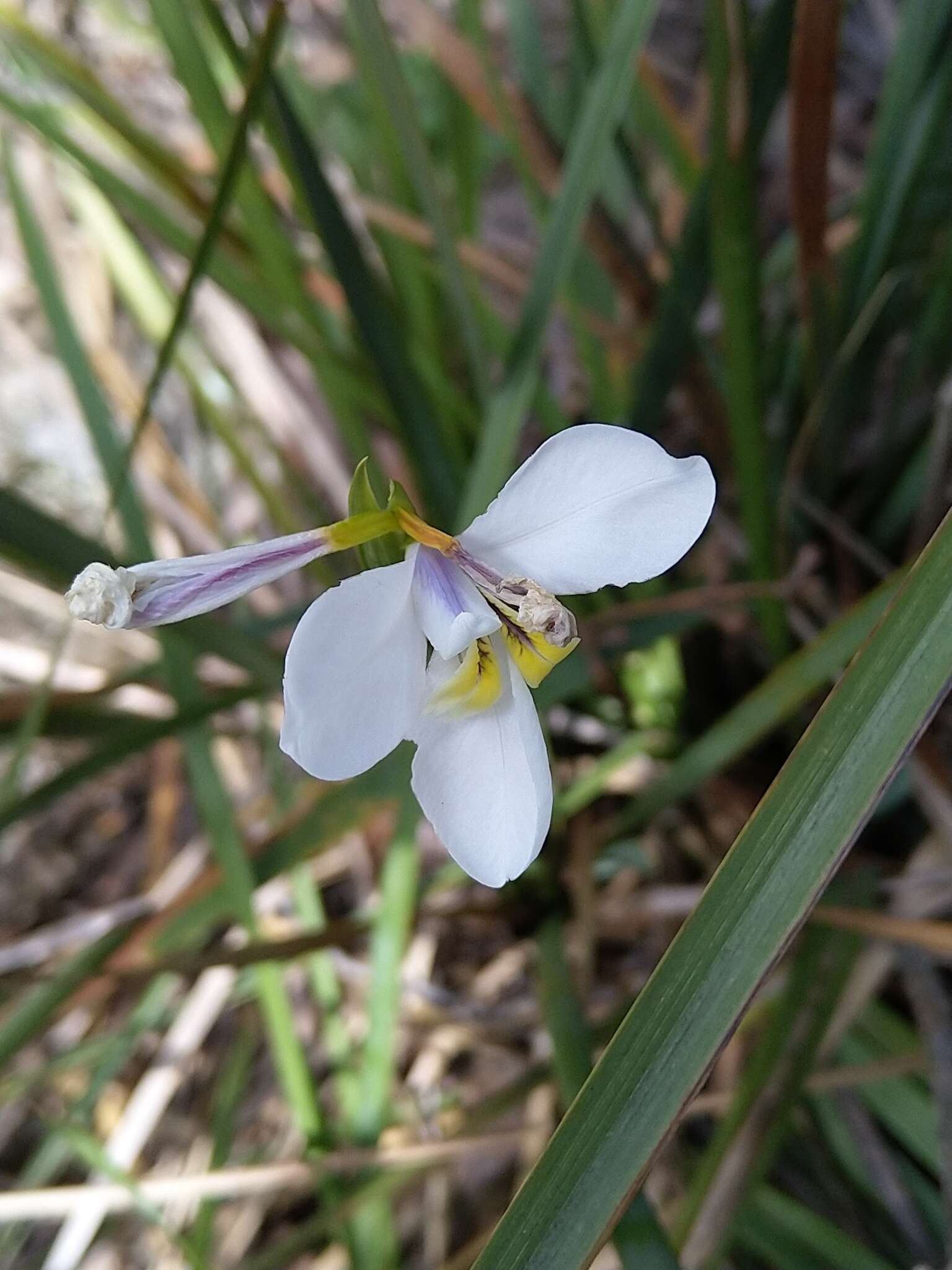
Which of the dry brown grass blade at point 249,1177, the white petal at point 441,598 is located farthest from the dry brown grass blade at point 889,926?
the white petal at point 441,598

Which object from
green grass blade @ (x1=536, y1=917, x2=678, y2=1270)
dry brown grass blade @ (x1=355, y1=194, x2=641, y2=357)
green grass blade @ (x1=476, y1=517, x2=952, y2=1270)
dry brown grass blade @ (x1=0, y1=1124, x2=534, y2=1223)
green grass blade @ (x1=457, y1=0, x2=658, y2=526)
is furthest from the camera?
dry brown grass blade @ (x1=355, y1=194, x2=641, y2=357)

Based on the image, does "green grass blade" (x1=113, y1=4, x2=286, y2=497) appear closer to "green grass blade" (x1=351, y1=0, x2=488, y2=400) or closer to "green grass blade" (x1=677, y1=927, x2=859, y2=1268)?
"green grass blade" (x1=351, y1=0, x2=488, y2=400)

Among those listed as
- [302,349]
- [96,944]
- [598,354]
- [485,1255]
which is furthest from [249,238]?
[485,1255]

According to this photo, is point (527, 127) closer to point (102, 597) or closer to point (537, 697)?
point (537, 697)

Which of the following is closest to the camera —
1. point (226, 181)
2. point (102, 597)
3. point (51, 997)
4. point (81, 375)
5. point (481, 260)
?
point (102, 597)

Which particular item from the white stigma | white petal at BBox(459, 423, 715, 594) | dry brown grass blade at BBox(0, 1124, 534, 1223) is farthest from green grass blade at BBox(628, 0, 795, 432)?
dry brown grass blade at BBox(0, 1124, 534, 1223)

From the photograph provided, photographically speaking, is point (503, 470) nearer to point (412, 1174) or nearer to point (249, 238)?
point (249, 238)

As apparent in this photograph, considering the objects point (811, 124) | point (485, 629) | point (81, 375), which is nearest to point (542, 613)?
point (485, 629)
